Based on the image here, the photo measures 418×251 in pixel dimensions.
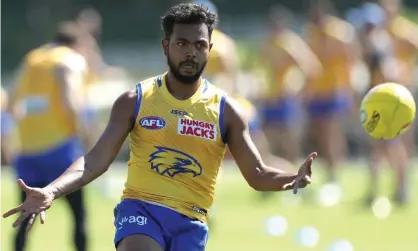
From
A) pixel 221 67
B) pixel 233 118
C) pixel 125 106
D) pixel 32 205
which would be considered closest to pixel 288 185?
pixel 233 118

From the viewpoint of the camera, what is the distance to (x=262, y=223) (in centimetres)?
1391

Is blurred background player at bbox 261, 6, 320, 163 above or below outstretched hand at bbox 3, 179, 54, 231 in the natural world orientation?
above

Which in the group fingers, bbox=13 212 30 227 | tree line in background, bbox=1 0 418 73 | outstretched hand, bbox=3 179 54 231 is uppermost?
tree line in background, bbox=1 0 418 73

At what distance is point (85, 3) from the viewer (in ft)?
104

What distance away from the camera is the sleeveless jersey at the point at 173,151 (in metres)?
Answer: 7.22

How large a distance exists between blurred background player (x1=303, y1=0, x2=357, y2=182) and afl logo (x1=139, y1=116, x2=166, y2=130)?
10.5 m

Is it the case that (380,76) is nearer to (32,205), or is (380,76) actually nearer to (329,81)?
(329,81)

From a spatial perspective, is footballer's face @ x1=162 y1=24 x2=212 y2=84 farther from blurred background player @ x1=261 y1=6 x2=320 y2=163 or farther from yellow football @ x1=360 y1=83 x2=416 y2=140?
blurred background player @ x1=261 y1=6 x2=320 y2=163

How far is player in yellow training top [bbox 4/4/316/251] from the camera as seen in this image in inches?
281

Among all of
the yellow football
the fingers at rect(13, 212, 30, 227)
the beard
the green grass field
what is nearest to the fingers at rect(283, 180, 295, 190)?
the beard

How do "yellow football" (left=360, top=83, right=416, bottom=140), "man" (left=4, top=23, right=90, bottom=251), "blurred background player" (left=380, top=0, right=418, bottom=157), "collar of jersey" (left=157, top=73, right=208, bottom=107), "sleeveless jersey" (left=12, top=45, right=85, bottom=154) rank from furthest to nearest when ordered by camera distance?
"blurred background player" (left=380, top=0, right=418, bottom=157) < "sleeveless jersey" (left=12, top=45, right=85, bottom=154) < "man" (left=4, top=23, right=90, bottom=251) < "yellow football" (left=360, top=83, right=416, bottom=140) < "collar of jersey" (left=157, top=73, right=208, bottom=107)

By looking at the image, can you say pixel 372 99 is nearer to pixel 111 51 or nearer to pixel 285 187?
pixel 285 187

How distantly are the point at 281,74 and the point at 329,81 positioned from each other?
1.13 m

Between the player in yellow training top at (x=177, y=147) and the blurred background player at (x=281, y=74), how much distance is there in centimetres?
1100
